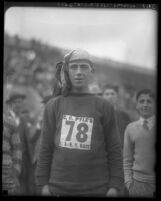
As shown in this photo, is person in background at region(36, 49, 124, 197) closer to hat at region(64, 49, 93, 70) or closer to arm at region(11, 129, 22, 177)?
hat at region(64, 49, 93, 70)

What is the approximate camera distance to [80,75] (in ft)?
8.33

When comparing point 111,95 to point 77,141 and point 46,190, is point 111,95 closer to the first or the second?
point 77,141

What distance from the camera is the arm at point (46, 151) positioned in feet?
8.30

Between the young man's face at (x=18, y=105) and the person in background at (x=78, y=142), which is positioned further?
the young man's face at (x=18, y=105)

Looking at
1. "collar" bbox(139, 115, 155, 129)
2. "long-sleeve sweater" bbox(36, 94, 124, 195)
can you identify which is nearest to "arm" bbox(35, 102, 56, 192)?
"long-sleeve sweater" bbox(36, 94, 124, 195)

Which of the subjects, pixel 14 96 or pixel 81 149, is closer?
pixel 81 149

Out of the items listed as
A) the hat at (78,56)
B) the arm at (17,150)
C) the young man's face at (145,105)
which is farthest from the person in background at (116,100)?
the arm at (17,150)

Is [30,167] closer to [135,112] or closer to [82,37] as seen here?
[135,112]

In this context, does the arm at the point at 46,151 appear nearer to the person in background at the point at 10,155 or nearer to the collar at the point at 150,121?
the person in background at the point at 10,155

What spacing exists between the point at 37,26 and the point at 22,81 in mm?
421

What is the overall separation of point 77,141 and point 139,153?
1.54 feet

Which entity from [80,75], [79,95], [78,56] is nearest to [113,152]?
[79,95]

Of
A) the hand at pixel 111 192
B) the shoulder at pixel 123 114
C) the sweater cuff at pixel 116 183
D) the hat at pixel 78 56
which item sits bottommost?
the hand at pixel 111 192

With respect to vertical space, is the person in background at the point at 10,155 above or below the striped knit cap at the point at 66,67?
below
